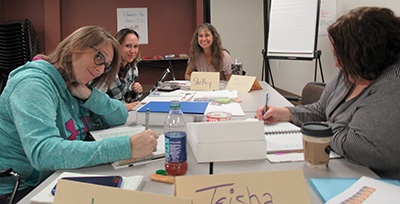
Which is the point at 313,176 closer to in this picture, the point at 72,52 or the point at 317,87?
the point at 72,52

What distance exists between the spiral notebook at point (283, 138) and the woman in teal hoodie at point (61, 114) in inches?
16.8

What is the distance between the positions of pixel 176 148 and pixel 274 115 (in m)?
0.67

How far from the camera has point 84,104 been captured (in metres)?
1.26

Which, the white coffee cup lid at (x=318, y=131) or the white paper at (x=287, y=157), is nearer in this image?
the white coffee cup lid at (x=318, y=131)

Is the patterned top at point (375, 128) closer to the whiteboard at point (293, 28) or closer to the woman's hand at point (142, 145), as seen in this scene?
the woman's hand at point (142, 145)

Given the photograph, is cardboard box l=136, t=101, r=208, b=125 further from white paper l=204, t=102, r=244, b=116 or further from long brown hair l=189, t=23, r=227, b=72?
long brown hair l=189, t=23, r=227, b=72

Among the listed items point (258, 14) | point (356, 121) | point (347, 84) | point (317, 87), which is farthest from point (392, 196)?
point (258, 14)

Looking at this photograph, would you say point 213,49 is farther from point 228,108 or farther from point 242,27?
point 242,27

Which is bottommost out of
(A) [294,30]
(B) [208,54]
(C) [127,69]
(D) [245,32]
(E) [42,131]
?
(E) [42,131]

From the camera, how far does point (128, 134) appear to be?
3.95ft

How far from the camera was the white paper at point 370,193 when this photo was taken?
645 mm

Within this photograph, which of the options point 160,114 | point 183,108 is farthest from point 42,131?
point 183,108

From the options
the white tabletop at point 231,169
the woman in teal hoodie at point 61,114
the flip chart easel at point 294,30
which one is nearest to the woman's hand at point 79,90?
the woman in teal hoodie at point 61,114

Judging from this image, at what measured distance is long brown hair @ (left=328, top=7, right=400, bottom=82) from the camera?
0.92 m
